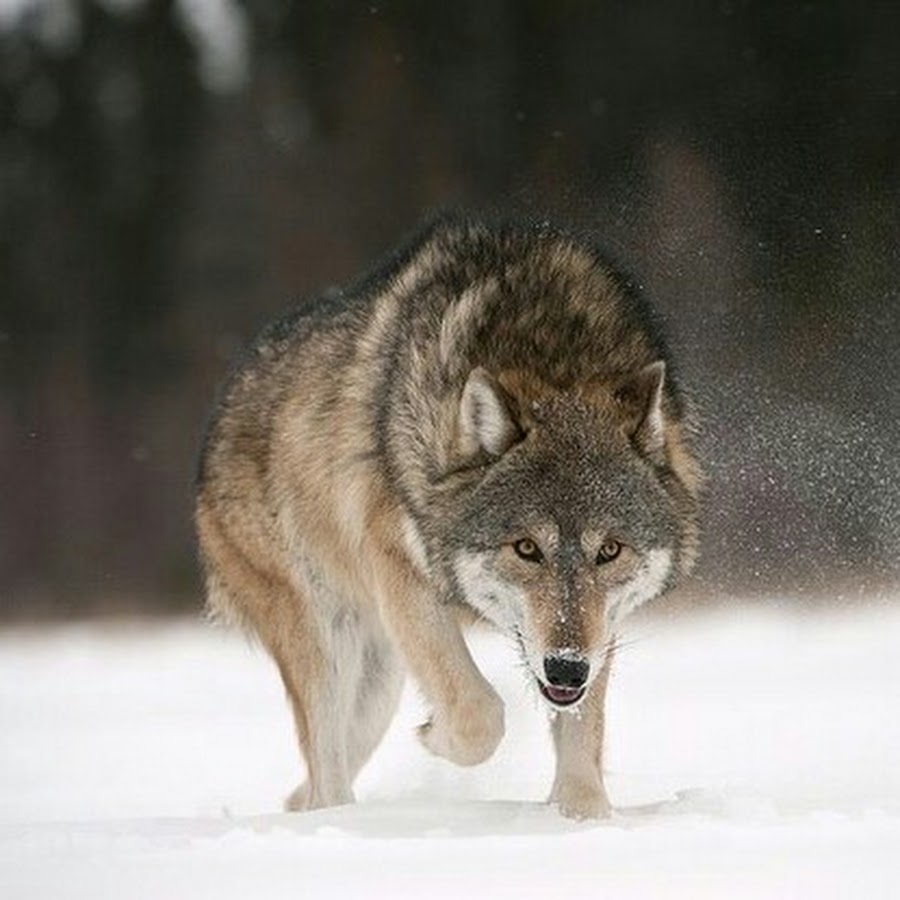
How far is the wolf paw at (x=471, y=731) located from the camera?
162 inches

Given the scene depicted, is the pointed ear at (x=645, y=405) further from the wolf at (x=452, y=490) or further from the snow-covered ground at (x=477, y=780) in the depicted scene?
the snow-covered ground at (x=477, y=780)

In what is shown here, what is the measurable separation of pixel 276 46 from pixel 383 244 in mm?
1560

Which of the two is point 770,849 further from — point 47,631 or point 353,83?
point 353,83

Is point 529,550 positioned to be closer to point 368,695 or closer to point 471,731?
point 471,731

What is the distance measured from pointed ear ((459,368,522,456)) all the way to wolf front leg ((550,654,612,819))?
516 millimetres

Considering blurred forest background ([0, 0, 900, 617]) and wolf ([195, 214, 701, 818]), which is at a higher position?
blurred forest background ([0, 0, 900, 617])

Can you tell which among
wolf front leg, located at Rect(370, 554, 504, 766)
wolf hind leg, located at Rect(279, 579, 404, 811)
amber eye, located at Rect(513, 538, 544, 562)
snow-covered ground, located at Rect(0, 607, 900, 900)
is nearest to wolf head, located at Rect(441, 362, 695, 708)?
amber eye, located at Rect(513, 538, 544, 562)

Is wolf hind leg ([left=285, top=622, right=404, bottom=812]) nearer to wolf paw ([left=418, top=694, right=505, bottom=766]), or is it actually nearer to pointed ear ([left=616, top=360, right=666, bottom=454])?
wolf paw ([left=418, top=694, right=505, bottom=766])

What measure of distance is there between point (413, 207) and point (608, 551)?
766 cm

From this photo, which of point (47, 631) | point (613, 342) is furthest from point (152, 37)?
point (613, 342)

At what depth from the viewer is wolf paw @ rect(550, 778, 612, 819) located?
394 cm

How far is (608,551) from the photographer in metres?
3.78

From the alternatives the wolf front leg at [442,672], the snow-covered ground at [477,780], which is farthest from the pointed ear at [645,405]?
the snow-covered ground at [477,780]

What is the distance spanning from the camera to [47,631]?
1061 cm
